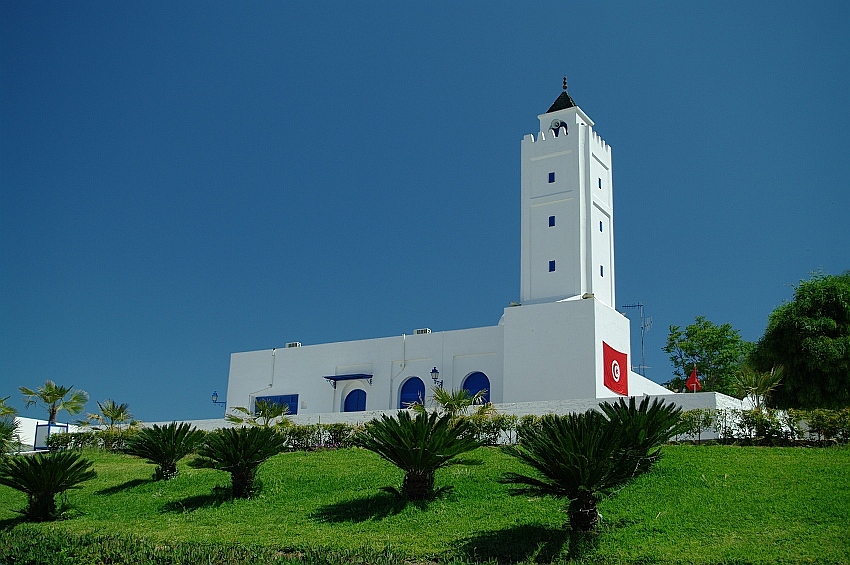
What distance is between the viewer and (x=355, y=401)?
33094 millimetres

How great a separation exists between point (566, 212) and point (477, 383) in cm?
691

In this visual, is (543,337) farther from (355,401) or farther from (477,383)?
(355,401)

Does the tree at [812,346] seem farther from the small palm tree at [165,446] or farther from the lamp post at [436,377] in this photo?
the small palm tree at [165,446]

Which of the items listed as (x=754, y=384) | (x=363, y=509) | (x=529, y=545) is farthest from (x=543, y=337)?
(x=529, y=545)

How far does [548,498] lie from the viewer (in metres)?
12.9

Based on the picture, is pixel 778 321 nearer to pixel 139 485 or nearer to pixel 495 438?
pixel 495 438

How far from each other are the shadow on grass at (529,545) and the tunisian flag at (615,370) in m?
16.2

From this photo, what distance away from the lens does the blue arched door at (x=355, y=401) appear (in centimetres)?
3281

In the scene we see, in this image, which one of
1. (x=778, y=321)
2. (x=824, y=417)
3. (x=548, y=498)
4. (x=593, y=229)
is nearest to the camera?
(x=548, y=498)

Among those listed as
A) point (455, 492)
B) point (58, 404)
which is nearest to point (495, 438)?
point (455, 492)

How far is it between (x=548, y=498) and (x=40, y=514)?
8.80 metres

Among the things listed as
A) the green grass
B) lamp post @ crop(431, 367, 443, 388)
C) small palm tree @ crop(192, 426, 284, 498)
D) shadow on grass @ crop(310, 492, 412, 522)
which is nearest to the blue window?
lamp post @ crop(431, 367, 443, 388)

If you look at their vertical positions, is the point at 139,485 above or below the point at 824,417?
below

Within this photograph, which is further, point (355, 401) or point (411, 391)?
point (355, 401)
